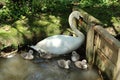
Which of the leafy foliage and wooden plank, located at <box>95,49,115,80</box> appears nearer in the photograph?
wooden plank, located at <box>95,49,115,80</box>

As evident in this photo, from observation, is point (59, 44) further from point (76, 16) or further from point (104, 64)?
point (104, 64)

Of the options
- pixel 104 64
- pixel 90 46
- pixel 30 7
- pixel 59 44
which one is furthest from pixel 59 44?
pixel 30 7

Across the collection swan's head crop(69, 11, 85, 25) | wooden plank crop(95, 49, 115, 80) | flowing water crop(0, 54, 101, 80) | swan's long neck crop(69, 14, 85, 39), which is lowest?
flowing water crop(0, 54, 101, 80)

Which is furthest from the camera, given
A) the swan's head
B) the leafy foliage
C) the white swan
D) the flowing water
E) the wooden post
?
the leafy foliage

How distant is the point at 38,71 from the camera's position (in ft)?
23.9

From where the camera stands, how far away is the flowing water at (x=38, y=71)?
7.07 m

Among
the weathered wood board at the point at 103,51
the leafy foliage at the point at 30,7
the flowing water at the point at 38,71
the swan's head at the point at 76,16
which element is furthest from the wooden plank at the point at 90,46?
the leafy foliage at the point at 30,7

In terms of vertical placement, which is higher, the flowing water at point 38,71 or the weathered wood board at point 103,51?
the weathered wood board at point 103,51

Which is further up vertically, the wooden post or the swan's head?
the swan's head

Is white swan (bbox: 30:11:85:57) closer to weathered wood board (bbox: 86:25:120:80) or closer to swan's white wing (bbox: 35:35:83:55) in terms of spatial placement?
swan's white wing (bbox: 35:35:83:55)

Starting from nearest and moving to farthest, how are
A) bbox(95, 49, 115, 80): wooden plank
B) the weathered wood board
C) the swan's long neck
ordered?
the weathered wood board
bbox(95, 49, 115, 80): wooden plank
the swan's long neck

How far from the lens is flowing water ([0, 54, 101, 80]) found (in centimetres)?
707

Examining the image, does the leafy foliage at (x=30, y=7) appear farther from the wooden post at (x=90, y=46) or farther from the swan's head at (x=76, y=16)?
the wooden post at (x=90, y=46)

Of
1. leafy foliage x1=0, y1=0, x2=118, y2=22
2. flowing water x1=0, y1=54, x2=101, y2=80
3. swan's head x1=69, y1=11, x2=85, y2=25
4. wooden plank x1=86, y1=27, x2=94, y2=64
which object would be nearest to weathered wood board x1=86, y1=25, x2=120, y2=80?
wooden plank x1=86, y1=27, x2=94, y2=64
